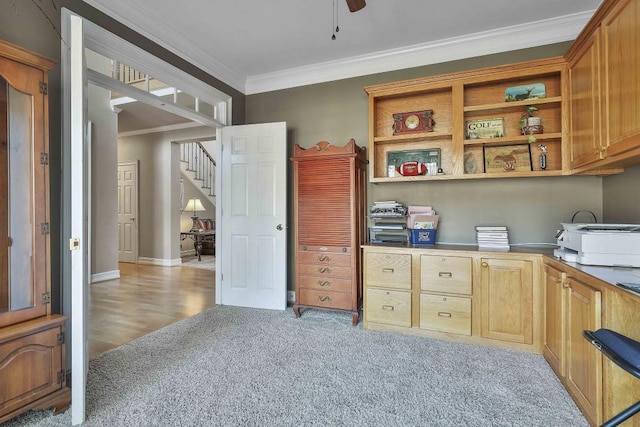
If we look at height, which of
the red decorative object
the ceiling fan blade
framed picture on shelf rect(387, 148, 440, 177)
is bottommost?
the red decorative object

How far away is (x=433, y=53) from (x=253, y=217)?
2.64 m

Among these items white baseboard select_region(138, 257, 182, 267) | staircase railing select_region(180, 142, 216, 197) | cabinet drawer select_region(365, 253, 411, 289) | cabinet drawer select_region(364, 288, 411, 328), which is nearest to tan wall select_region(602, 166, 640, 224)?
cabinet drawer select_region(365, 253, 411, 289)

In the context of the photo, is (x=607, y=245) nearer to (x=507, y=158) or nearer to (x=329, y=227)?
(x=507, y=158)

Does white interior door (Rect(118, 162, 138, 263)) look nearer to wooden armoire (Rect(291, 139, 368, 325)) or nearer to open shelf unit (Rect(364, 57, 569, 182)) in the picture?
wooden armoire (Rect(291, 139, 368, 325))

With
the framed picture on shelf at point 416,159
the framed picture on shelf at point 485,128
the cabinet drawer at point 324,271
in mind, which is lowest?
the cabinet drawer at point 324,271

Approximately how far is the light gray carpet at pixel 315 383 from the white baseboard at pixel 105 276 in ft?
9.46

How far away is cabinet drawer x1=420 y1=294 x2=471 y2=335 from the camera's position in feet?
8.66

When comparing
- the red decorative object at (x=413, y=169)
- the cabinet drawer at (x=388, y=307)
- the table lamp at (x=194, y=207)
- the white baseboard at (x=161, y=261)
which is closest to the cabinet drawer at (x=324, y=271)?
the cabinet drawer at (x=388, y=307)

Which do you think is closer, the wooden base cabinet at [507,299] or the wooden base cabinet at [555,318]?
the wooden base cabinet at [555,318]

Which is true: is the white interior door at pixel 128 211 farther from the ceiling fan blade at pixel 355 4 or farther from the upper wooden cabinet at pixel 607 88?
the upper wooden cabinet at pixel 607 88

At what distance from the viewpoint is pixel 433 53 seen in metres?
3.20

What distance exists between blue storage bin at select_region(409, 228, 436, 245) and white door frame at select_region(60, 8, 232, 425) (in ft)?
8.52

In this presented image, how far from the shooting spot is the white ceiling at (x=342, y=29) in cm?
256

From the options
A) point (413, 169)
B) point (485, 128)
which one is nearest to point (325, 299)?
point (413, 169)
